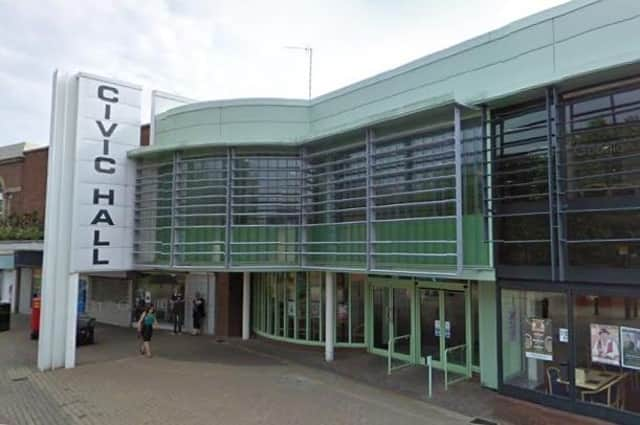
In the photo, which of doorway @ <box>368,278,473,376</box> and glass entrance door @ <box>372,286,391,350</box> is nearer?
doorway @ <box>368,278,473,376</box>

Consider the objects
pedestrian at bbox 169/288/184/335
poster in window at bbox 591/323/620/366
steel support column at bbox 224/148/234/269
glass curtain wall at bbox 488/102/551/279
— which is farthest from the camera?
pedestrian at bbox 169/288/184/335

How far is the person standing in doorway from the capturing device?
1616cm

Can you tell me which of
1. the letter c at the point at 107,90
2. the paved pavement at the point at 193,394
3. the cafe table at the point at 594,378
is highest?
the letter c at the point at 107,90

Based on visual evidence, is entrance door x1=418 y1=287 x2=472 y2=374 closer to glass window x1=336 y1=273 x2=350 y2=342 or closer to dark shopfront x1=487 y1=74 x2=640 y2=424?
dark shopfront x1=487 y1=74 x2=640 y2=424

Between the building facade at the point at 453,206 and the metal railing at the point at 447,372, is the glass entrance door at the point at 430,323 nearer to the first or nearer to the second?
the building facade at the point at 453,206

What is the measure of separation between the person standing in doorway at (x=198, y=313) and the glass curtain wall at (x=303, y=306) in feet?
6.36

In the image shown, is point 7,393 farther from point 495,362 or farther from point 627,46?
point 627,46

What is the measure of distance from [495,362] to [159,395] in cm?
692

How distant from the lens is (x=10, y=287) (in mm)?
24000

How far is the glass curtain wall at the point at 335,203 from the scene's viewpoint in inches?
436

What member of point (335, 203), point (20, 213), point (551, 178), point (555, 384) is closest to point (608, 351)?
point (555, 384)

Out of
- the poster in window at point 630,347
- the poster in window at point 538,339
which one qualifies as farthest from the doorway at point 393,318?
the poster in window at point 630,347

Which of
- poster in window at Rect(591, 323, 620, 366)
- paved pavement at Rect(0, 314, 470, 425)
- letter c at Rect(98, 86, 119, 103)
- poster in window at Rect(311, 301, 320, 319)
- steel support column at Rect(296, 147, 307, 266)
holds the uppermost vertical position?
letter c at Rect(98, 86, 119, 103)

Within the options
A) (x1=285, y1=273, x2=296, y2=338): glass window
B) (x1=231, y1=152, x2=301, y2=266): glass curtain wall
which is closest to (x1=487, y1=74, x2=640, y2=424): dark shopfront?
(x1=231, y1=152, x2=301, y2=266): glass curtain wall
